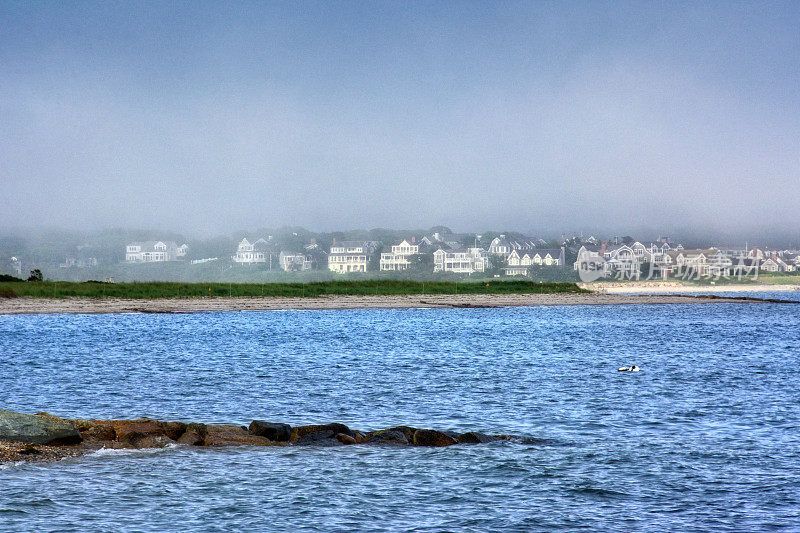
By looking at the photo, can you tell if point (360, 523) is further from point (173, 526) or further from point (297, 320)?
point (297, 320)

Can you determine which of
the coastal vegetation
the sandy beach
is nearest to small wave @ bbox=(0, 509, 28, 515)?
the sandy beach

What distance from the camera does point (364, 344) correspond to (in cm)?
5450

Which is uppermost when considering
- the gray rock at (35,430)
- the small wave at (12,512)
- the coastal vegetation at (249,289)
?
the coastal vegetation at (249,289)

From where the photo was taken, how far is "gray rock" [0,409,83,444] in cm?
1836

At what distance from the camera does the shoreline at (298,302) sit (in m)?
82.6

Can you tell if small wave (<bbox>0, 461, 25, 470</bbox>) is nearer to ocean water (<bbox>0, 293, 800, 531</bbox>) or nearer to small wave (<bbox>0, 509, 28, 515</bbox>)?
ocean water (<bbox>0, 293, 800, 531</bbox>)

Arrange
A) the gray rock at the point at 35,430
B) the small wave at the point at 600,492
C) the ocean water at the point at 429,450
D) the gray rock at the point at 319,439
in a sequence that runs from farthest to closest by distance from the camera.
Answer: the gray rock at the point at 319,439 → the gray rock at the point at 35,430 → the small wave at the point at 600,492 → the ocean water at the point at 429,450

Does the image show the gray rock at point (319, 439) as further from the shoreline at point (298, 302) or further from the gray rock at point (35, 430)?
the shoreline at point (298, 302)

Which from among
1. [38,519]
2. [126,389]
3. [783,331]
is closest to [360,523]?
[38,519]

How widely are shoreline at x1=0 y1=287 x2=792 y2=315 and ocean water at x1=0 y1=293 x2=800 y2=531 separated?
2934cm

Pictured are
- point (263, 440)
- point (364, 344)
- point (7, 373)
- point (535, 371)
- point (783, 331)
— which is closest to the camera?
point (263, 440)

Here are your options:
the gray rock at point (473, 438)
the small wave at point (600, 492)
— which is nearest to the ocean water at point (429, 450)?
the small wave at point (600, 492)

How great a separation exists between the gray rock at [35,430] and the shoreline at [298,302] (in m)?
60.7

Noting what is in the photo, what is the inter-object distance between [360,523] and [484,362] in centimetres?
3011
